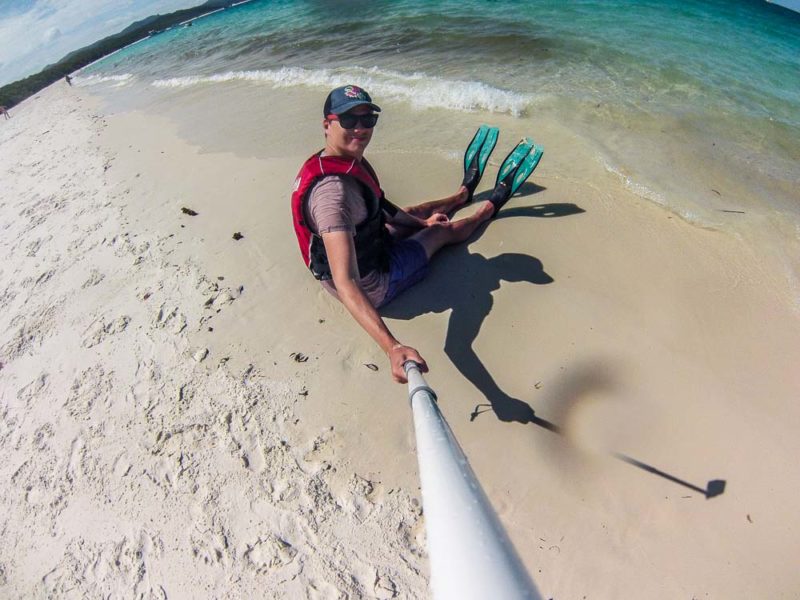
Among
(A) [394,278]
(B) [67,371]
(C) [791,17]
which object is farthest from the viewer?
(C) [791,17]

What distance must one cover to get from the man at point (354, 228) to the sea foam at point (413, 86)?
3.93m

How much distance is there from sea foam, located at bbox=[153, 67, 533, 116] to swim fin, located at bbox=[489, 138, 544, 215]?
2.16 m

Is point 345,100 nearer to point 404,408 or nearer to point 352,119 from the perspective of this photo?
point 352,119

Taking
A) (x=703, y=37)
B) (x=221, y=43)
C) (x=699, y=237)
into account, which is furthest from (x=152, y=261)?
(x=221, y=43)

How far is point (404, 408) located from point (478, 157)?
3.07 m

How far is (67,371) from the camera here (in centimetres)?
372

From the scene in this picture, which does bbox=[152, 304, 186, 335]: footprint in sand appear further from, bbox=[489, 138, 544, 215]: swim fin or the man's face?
bbox=[489, 138, 544, 215]: swim fin

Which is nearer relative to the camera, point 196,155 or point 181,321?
point 181,321

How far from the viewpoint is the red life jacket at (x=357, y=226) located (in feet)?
8.73

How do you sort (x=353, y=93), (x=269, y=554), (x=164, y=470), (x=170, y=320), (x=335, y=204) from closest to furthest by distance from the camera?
(x=269, y=554), (x=335, y=204), (x=353, y=93), (x=164, y=470), (x=170, y=320)

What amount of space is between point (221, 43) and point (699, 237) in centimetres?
2000

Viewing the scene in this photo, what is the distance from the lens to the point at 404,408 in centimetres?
298

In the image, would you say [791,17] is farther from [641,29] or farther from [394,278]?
[394,278]

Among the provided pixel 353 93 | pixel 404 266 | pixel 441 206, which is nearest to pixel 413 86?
pixel 441 206
